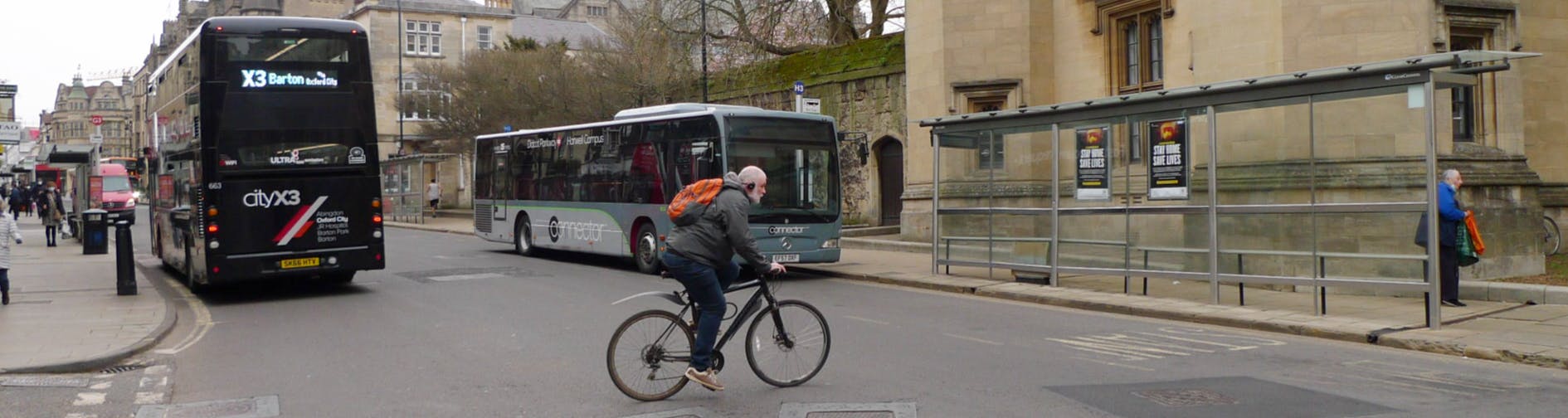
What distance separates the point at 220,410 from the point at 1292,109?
10.9 metres

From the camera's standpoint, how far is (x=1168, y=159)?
14.2m

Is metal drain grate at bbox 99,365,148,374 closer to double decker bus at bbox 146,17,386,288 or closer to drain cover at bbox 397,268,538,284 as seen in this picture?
double decker bus at bbox 146,17,386,288

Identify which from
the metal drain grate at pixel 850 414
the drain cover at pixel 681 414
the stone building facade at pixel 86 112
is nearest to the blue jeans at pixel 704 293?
the drain cover at pixel 681 414

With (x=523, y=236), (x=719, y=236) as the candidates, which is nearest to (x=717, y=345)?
(x=719, y=236)

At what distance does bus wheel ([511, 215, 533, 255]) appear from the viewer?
→ 2344cm

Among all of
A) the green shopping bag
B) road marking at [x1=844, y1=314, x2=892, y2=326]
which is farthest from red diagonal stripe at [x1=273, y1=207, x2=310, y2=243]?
the green shopping bag

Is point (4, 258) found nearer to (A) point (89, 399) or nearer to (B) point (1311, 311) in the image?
(A) point (89, 399)

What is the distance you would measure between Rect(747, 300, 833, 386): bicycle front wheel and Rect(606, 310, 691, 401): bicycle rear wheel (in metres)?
0.53

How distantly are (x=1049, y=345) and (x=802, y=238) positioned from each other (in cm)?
786

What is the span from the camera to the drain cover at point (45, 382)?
8.63 metres

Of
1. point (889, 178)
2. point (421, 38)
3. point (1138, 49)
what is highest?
point (421, 38)

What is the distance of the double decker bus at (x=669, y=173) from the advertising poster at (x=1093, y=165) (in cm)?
414

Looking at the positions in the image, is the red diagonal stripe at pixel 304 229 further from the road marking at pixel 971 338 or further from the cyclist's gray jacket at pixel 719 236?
the cyclist's gray jacket at pixel 719 236

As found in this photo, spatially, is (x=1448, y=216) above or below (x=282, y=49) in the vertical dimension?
below
